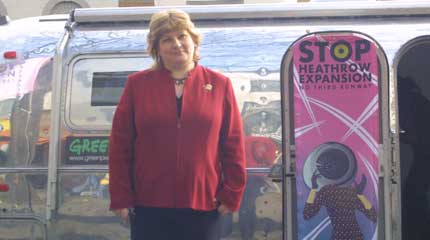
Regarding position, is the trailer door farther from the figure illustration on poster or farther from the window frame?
the window frame

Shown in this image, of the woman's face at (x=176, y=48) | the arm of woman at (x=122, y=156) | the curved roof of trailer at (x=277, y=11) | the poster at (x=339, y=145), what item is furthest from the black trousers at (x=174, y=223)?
the curved roof of trailer at (x=277, y=11)

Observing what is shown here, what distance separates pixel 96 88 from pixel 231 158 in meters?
1.58

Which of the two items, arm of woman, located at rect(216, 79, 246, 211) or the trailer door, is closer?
arm of woman, located at rect(216, 79, 246, 211)

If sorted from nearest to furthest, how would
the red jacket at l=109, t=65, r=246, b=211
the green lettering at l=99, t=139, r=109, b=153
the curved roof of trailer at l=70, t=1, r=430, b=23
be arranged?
the red jacket at l=109, t=65, r=246, b=211, the green lettering at l=99, t=139, r=109, b=153, the curved roof of trailer at l=70, t=1, r=430, b=23

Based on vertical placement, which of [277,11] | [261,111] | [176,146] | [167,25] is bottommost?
[176,146]

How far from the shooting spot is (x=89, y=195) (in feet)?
13.8

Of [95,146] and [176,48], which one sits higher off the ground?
[176,48]

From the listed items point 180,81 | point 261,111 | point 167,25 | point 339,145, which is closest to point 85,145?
point 261,111

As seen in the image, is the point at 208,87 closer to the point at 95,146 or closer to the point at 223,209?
the point at 223,209

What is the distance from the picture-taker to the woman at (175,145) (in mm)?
2975

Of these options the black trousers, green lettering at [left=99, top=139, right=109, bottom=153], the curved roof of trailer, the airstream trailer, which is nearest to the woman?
the black trousers

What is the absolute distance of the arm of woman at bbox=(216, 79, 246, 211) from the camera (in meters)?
3.09

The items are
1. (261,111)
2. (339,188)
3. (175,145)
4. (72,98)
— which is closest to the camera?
(175,145)

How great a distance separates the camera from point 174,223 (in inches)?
120
